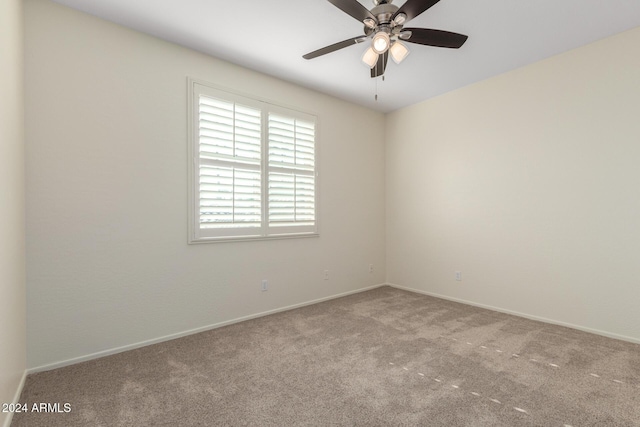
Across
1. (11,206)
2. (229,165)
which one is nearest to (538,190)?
(229,165)

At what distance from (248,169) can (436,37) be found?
7.01 feet

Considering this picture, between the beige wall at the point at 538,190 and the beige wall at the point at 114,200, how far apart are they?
7.68 feet

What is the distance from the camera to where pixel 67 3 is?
2.39 meters

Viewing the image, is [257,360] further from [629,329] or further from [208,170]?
[629,329]

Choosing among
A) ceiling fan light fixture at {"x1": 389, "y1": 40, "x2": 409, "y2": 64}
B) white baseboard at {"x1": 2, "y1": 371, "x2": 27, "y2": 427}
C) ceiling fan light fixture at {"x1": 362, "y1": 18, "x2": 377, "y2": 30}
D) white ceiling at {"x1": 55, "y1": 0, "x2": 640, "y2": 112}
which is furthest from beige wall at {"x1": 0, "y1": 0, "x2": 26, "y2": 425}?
ceiling fan light fixture at {"x1": 389, "y1": 40, "x2": 409, "y2": 64}

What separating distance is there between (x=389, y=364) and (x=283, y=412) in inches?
37.2

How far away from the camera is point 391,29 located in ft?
7.12

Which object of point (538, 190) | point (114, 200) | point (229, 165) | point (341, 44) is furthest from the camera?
point (538, 190)

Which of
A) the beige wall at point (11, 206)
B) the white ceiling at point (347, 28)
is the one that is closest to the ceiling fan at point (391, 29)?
the white ceiling at point (347, 28)

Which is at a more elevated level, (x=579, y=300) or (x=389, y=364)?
(x=579, y=300)

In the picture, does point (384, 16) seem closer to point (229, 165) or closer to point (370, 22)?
point (370, 22)

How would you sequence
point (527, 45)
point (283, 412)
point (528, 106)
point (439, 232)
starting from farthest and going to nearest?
point (439, 232)
point (528, 106)
point (527, 45)
point (283, 412)

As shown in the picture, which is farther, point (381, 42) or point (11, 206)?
point (381, 42)

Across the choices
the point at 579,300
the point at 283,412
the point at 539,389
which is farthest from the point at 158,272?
the point at 579,300
